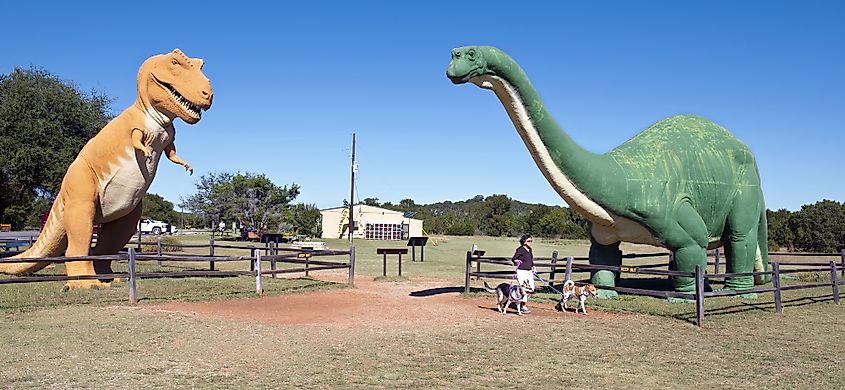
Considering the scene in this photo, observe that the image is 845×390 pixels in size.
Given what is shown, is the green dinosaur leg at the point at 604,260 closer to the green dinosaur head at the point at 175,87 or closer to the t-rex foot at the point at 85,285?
the green dinosaur head at the point at 175,87

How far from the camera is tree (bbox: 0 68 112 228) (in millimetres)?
26047

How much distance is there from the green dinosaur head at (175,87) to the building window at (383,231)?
36587 millimetres

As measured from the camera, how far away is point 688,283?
12438 millimetres

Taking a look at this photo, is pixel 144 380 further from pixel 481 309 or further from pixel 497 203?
pixel 497 203

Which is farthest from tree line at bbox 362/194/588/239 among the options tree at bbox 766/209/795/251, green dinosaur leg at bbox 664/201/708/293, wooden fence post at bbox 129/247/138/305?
wooden fence post at bbox 129/247/138/305

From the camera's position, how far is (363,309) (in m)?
11.3

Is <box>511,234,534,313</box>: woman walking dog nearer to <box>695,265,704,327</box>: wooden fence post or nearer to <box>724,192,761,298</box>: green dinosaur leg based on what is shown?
<box>695,265,704,327</box>: wooden fence post

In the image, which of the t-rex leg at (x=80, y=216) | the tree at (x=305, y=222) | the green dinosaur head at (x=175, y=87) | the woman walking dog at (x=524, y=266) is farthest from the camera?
the tree at (x=305, y=222)

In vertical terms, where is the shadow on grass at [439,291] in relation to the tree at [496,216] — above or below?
below

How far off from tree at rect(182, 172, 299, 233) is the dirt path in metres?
35.8

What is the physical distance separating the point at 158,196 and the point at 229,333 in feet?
307

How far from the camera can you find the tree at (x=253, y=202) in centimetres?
4872

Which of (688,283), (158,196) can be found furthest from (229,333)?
(158,196)

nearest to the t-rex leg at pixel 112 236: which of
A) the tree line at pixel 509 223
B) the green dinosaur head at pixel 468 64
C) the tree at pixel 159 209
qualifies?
the green dinosaur head at pixel 468 64
